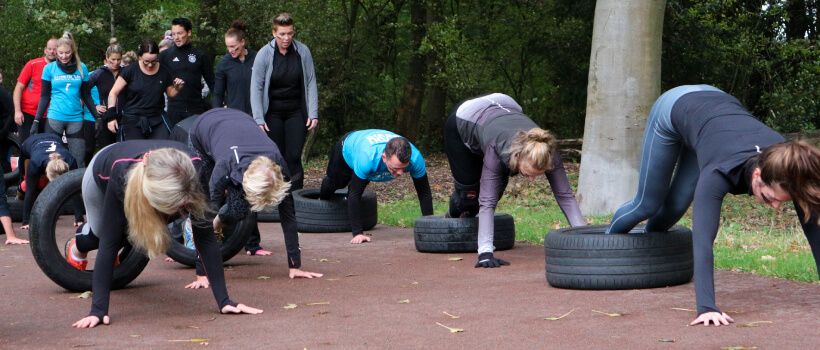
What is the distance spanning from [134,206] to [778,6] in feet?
57.0

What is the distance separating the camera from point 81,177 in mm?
5793

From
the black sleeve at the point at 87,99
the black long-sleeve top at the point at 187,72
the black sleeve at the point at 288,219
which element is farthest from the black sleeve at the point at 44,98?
the black sleeve at the point at 288,219

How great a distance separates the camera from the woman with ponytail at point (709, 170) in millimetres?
3686

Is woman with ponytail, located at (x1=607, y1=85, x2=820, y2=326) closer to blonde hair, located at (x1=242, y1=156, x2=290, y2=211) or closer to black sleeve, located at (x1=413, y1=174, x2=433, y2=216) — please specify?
blonde hair, located at (x1=242, y1=156, x2=290, y2=211)

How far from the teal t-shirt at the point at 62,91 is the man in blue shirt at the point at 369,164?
12.0ft

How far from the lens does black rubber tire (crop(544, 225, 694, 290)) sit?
5203 mm

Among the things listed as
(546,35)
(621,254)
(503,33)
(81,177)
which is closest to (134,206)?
(81,177)

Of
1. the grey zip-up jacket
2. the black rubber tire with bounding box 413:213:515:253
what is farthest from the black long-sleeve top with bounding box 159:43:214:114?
the black rubber tire with bounding box 413:213:515:253

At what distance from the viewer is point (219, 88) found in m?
8.69

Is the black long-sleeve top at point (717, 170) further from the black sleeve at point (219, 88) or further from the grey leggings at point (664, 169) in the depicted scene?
the black sleeve at point (219, 88)

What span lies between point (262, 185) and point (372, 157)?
3001 mm

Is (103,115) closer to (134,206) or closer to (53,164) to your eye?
(53,164)

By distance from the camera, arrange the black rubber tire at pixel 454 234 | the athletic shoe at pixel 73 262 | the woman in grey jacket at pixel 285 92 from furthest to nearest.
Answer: the woman in grey jacket at pixel 285 92 < the black rubber tire at pixel 454 234 < the athletic shoe at pixel 73 262

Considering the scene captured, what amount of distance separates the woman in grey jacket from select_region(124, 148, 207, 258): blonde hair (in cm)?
382
